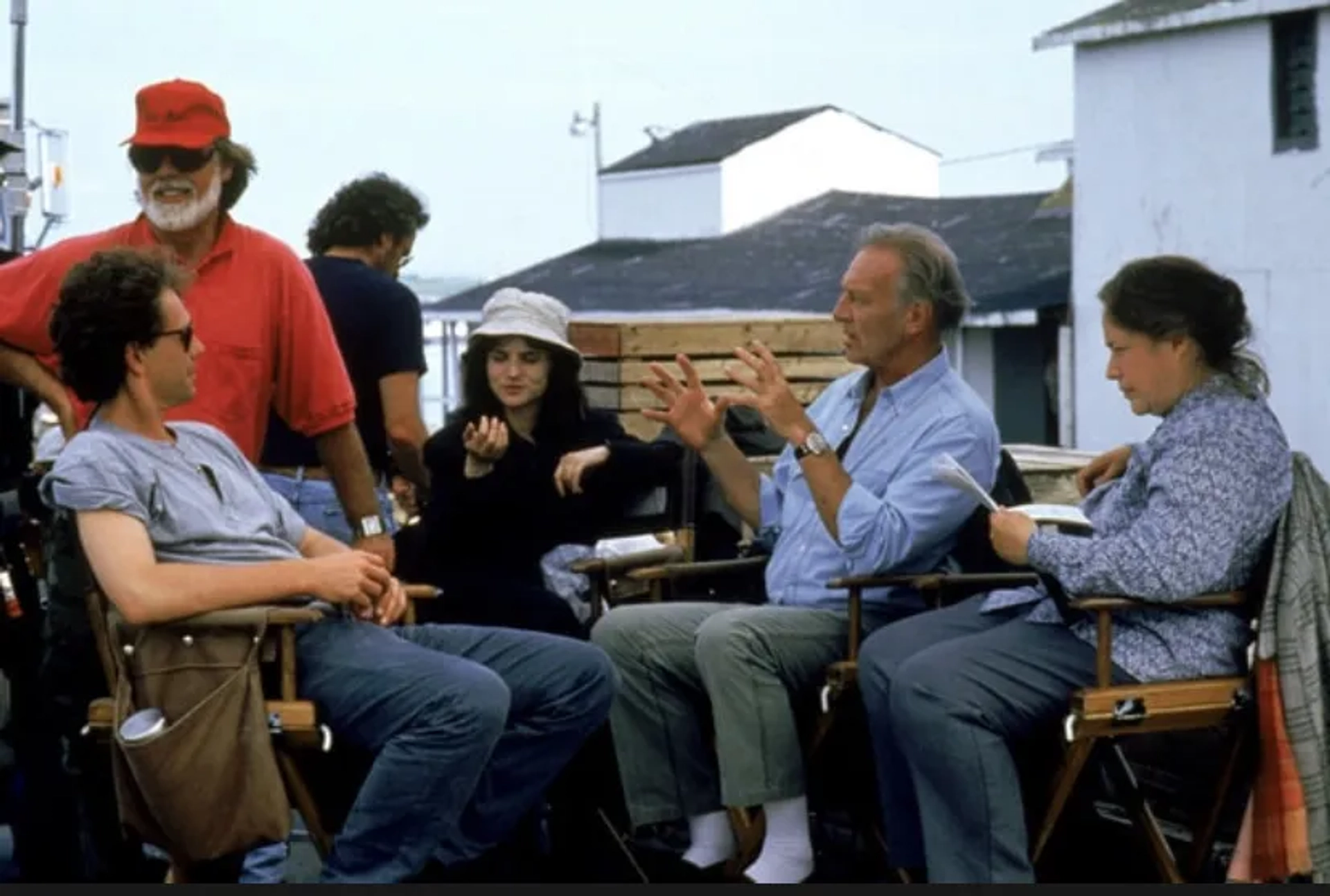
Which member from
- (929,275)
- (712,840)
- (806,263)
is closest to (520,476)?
(712,840)

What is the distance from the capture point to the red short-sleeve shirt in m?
5.00

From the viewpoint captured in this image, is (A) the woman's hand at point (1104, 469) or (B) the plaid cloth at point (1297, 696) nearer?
(B) the plaid cloth at point (1297, 696)

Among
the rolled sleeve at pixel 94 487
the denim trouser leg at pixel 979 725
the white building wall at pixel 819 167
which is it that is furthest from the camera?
the white building wall at pixel 819 167

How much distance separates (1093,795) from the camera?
5.54 metres

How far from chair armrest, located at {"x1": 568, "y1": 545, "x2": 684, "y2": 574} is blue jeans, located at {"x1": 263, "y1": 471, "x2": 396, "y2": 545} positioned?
45cm

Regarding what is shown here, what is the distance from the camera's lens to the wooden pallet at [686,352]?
6.93 meters

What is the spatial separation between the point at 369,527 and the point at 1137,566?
162 cm

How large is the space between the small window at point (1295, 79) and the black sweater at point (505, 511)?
79.4 ft

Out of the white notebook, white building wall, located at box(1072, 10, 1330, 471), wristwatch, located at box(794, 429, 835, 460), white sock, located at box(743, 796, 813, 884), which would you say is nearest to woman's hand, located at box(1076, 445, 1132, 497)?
the white notebook

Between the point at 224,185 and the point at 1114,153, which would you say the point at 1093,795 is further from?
the point at 1114,153

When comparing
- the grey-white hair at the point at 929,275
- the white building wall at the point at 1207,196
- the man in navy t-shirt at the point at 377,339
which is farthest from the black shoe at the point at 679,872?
the white building wall at the point at 1207,196

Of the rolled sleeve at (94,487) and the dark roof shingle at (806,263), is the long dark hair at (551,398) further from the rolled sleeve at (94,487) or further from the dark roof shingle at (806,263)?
the dark roof shingle at (806,263)

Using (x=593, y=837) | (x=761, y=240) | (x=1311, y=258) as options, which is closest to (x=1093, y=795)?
(x=593, y=837)

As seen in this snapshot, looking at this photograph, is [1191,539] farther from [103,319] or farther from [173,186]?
[173,186]
